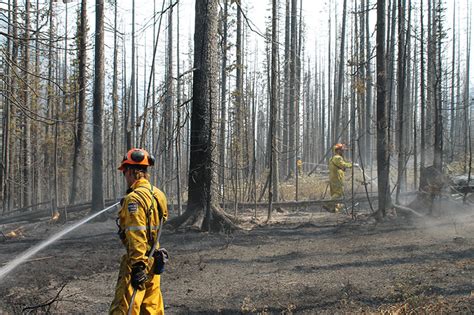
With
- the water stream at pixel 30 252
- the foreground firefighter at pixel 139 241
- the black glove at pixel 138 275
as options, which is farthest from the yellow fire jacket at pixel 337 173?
the black glove at pixel 138 275

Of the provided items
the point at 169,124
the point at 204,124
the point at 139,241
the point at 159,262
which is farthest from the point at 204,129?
the point at 139,241

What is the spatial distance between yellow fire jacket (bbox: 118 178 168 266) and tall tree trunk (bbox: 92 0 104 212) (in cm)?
1005

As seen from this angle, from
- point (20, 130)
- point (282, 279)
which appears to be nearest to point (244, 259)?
point (282, 279)

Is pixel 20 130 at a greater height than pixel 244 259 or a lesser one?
greater

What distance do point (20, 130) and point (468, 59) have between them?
36.6 metres

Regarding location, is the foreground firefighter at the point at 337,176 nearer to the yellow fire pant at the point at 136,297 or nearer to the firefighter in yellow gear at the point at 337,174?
the firefighter in yellow gear at the point at 337,174

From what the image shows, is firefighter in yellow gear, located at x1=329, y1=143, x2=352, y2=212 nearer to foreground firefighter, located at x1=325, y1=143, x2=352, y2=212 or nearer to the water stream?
foreground firefighter, located at x1=325, y1=143, x2=352, y2=212

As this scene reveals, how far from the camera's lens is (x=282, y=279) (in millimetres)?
6359

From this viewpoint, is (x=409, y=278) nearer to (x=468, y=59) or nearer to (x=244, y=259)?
(x=244, y=259)

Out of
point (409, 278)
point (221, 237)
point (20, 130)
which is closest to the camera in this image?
point (409, 278)

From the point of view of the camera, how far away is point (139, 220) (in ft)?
12.3

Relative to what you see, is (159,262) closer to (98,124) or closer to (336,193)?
(336,193)

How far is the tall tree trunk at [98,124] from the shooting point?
13727 mm

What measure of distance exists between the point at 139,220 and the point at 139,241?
173 mm
